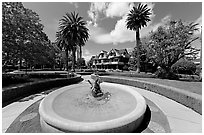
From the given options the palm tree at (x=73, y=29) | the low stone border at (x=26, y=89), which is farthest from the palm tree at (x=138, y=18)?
A: the low stone border at (x=26, y=89)

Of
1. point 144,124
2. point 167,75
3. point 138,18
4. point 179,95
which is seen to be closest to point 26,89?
point 144,124

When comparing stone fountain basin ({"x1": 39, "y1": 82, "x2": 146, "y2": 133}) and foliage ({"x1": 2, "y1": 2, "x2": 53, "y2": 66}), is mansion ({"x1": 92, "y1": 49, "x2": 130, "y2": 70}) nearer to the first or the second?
foliage ({"x1": 2, "y1": 2, "x2": 53, "y2": 66})

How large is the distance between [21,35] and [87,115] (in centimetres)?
1023

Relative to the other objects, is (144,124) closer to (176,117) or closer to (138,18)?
(176,117)

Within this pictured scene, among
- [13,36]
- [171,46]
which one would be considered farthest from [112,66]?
[13,36]

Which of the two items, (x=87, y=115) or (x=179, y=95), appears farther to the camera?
(x=179, y=95)

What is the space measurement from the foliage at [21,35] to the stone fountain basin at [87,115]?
6.67m

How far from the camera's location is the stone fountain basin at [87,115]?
3.59 meters

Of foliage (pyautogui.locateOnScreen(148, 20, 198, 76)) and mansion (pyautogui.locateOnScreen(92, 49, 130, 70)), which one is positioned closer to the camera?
foliage (pyautogui.locateOnScreen(148, 20, 198, 76))

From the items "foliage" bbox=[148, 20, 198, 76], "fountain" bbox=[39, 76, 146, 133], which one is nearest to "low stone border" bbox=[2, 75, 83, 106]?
"fountain" bbox=[39, 76, 146, 133]

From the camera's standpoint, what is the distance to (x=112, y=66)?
191ft

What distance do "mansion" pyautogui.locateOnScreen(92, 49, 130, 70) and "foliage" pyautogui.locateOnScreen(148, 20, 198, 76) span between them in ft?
106

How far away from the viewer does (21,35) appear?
10.0 m

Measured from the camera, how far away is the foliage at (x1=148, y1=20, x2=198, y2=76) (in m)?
18.6
